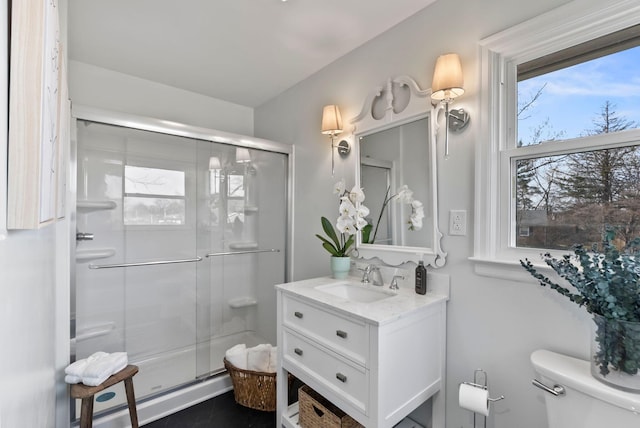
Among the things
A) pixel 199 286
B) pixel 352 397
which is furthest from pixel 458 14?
pixel 199 286

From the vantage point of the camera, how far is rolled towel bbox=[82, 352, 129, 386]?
1.50m

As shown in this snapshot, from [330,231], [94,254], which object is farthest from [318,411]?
[94,254]

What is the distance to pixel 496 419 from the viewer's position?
136cm

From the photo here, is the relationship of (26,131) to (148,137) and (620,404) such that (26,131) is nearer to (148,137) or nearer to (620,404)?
(620,404)

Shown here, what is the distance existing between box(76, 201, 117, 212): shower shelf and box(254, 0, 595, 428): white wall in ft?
5.73

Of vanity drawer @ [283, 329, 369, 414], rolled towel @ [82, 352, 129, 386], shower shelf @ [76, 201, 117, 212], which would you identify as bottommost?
rolled towel @ [82, 352, 129, 386]

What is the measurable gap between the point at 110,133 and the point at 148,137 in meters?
0.24

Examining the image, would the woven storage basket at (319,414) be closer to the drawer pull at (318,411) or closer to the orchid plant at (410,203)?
the drawer pull at (318,411)

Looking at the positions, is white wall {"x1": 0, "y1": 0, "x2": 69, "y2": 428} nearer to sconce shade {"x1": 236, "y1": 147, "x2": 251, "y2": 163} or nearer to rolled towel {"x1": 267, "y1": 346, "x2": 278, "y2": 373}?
rolled towel {"x1": 267, "y1": 346, "x2": 278, "y2": 373}

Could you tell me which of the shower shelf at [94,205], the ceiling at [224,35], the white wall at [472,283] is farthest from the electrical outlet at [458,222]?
the shower shelf at [94,205]

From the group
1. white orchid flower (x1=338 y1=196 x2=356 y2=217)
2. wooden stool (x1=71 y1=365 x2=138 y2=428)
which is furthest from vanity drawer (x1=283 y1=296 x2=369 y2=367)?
wooden stool (x1=71 y1=365 x2=138 y2=428)

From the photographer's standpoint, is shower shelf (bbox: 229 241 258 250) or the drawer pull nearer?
the drawer pull

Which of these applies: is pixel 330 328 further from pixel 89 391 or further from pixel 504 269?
pixel 89 391

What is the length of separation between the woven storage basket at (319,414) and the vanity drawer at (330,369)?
18 centimetres
